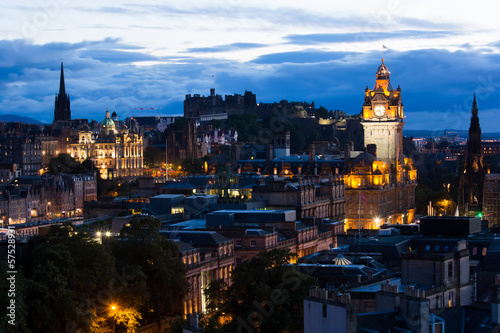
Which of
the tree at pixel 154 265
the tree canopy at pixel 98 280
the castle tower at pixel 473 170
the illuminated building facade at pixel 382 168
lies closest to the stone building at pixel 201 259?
the tree at pixel 154 265

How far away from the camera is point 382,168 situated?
462 ft

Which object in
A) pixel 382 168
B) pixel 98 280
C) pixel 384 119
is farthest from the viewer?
pixel 384 119

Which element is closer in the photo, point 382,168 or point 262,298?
point 262,298

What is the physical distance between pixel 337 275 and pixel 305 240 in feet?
97.8

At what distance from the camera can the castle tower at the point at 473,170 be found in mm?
153000

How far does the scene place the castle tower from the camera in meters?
153

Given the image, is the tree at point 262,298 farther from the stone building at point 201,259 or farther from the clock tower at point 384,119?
the clock tower at point 384,119

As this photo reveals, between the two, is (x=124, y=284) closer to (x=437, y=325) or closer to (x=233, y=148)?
(x=437, y=325)

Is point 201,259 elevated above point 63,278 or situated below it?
below

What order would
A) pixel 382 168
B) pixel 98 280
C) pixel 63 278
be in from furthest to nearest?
pixel 382 168, pixel 98 280, pixel 63 278

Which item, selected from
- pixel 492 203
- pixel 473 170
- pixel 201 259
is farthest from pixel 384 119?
pixel 201 259

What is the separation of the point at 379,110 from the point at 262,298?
93.5 meters

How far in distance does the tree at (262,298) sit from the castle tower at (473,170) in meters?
95.0

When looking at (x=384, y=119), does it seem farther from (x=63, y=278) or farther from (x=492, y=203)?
(x=63, y=278)
